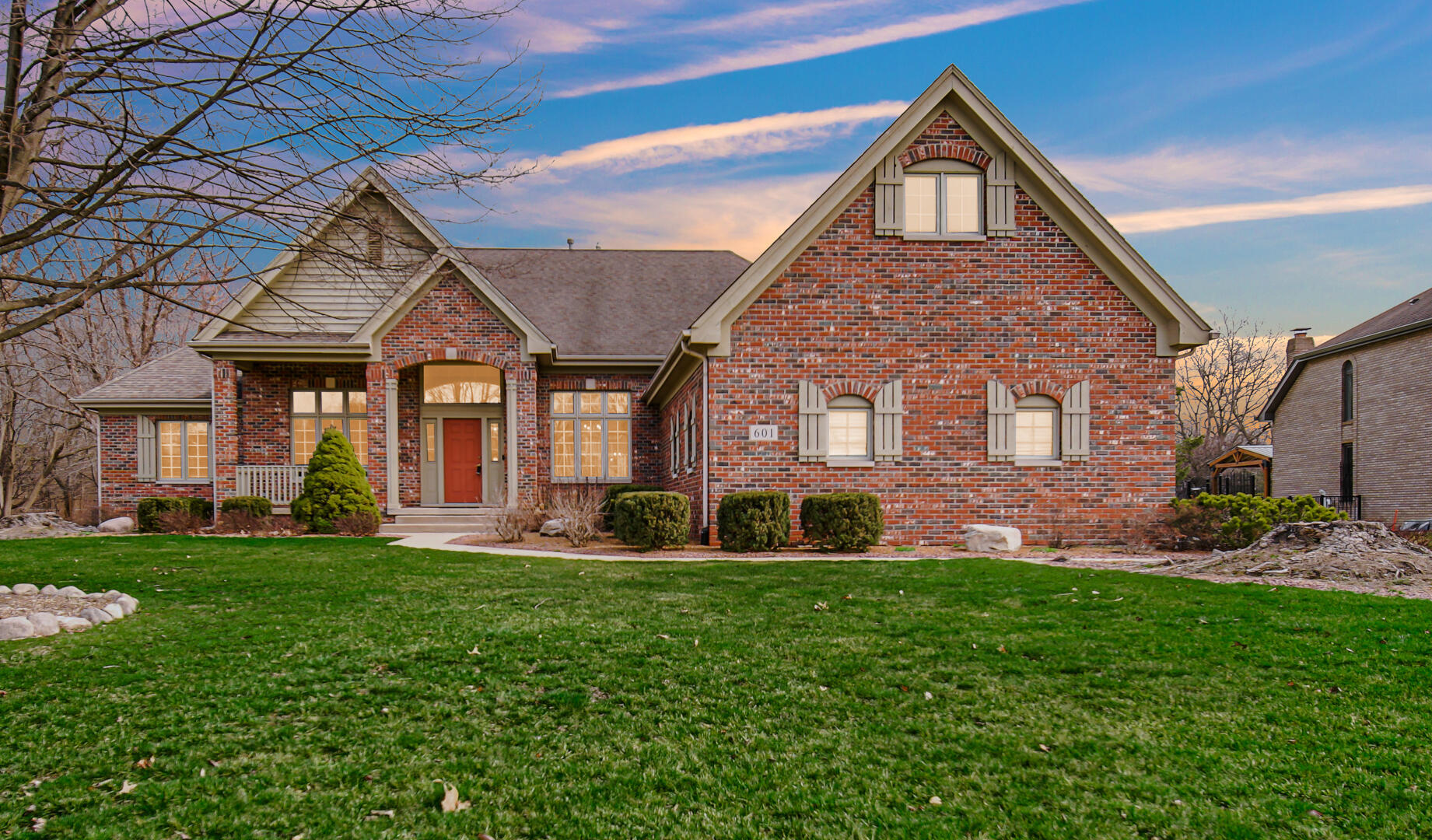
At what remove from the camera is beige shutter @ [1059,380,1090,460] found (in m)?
14.4

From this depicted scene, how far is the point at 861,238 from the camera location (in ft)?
46.8

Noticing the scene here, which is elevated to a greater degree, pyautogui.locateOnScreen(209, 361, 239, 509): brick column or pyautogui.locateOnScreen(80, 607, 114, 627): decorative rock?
pyautogui.locateOnScreen(209, 361, 239, 509): brick column

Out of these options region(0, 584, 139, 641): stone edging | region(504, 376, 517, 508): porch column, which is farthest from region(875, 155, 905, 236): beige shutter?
region(0, 584, 139, 641): stone edging

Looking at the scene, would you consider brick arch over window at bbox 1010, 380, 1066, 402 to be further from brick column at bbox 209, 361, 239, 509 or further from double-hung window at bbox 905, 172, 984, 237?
brick column at bbox 209, 361, 239, 509

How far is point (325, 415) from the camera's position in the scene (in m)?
19.8

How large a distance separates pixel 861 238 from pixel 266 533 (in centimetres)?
1340

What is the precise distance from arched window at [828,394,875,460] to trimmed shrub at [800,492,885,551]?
1135 millimetres

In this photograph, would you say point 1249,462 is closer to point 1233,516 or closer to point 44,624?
point 1233,516

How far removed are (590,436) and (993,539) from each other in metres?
10.4

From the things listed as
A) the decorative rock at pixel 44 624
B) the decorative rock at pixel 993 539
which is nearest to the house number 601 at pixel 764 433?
the decorative rock at pixel 993 539

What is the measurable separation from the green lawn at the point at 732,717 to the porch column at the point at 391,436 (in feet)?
33.1

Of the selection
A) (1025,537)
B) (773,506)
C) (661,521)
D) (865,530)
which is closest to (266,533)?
(661,521)

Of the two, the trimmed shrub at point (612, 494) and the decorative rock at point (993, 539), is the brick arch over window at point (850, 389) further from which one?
the trimmed shrub at point (612, 494)

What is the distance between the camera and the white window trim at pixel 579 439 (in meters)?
20.2
